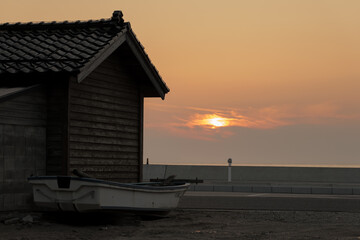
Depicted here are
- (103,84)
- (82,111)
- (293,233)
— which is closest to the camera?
(293,233)

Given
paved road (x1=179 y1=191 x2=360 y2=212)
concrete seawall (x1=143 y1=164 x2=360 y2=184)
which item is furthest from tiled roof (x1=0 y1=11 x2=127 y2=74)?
concrete seawall (x1=143 y1=164 x2=360 y2=184)

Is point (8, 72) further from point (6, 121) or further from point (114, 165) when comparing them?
point (114, 165)

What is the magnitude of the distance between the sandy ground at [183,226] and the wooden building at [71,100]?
1245 mm

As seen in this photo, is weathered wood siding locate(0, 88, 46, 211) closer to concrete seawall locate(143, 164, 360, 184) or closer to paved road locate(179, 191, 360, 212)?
paved road locate(179, 191, 360, 212)

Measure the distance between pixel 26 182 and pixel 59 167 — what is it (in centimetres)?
89

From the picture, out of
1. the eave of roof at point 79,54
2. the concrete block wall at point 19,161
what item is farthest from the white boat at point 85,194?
the eave of roof at point 79,54

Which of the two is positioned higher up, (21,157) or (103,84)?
(103,84)

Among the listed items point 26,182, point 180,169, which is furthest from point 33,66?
point 180,169

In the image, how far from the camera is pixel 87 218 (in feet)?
55.9

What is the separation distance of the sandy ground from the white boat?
538mm

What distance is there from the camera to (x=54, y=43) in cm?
1850

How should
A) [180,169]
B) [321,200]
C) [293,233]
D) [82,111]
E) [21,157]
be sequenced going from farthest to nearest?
[180,169] < [321,200] < [82,111] < [21,157] < [293,233]

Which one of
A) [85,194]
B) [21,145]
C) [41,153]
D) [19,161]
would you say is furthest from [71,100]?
[85,194]

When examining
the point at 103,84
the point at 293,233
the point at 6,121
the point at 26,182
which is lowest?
the point at 293,233
